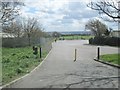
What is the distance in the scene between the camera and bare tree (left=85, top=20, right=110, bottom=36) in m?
90.1

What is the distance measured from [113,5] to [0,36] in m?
34.7

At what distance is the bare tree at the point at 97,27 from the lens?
9006 centimetres

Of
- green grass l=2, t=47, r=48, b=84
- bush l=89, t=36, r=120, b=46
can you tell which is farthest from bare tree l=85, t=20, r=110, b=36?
green grass l=2, t=47, r=48, b=84

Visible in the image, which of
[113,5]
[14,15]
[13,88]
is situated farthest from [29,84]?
[14,15]

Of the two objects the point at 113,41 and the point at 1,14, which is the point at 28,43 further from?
the point at 1,14

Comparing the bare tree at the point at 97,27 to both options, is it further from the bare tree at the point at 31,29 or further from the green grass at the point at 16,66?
the green grass at the point at 16,66

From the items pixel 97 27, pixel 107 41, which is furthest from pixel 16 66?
pixel 97 27

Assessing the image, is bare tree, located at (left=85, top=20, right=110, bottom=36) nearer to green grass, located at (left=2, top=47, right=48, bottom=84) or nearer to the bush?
the bush

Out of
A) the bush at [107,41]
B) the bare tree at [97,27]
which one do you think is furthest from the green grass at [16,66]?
the bare tree at [97,27]

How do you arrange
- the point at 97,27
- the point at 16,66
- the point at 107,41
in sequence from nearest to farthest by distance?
the point at 16,66
the point at 107,41
the point at 97,27

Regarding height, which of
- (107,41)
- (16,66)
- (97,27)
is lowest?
(16,66)

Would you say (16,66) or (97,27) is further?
(97,27)

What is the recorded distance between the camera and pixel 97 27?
92.4 metres

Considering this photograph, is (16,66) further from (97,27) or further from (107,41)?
(97,27)
